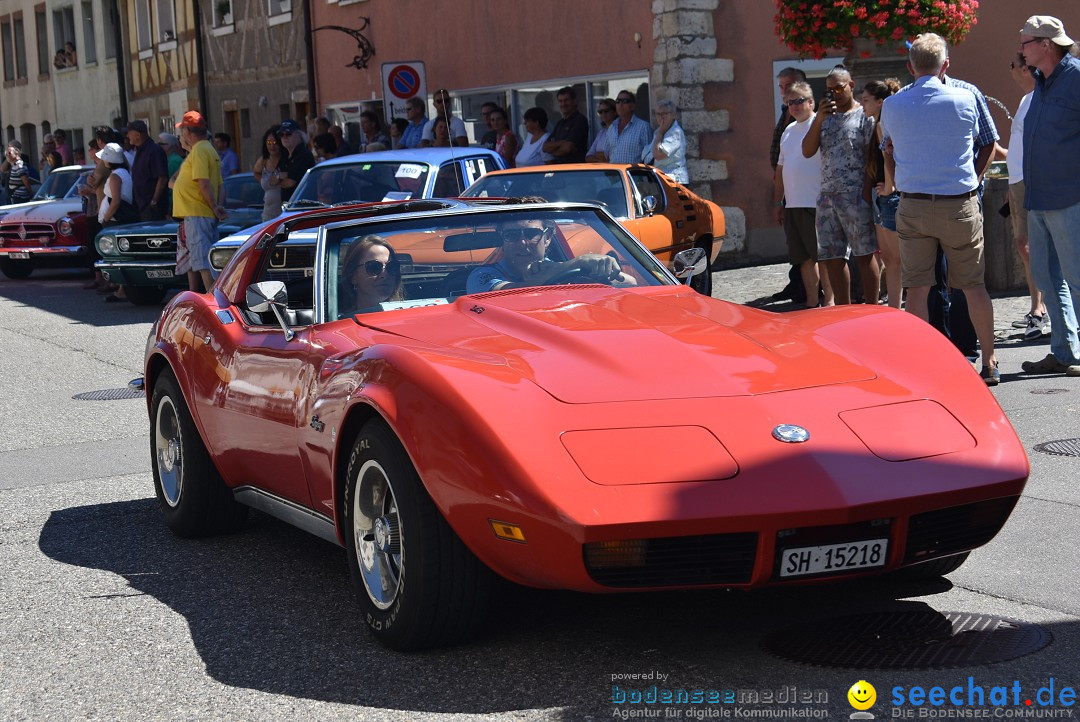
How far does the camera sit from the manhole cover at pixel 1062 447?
23.8ft

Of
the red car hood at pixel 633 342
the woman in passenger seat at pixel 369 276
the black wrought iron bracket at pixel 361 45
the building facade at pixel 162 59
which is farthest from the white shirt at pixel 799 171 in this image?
the building facade at pixel 162 59

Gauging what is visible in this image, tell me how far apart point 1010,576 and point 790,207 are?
22.6ft

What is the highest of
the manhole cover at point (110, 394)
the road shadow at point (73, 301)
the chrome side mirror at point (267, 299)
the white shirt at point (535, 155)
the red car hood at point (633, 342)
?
the white shirt at point (535, 155)

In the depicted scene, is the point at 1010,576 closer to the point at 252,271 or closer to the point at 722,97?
the point at 252,271

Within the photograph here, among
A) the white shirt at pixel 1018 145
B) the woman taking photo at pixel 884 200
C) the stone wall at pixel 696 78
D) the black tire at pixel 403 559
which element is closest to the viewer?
the black tire at pixel 403 559

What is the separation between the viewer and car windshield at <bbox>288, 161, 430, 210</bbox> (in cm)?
1363

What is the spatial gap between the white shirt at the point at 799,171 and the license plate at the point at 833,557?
24.9 ft

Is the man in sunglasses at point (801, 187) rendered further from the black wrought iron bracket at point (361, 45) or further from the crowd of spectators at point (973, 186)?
the black wrought iron bracket at point (361, 45)

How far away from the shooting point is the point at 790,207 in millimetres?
11898

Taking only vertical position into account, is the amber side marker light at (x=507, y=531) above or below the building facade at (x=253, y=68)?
below

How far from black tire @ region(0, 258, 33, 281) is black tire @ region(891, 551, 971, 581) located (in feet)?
64.7

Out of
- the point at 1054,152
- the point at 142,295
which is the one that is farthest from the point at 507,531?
the point at 142,295

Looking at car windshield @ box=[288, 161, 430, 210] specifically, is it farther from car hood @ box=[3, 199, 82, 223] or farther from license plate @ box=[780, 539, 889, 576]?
license plate @ box=[780, 539, 889, 576]

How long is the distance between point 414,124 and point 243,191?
235 cm
